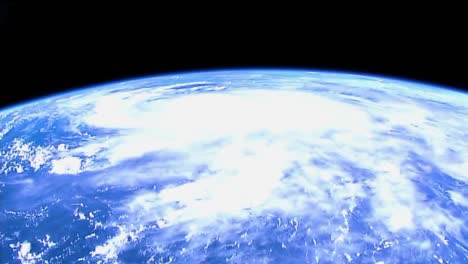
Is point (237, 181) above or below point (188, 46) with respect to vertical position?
below

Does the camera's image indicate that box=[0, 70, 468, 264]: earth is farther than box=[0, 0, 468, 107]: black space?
Yes

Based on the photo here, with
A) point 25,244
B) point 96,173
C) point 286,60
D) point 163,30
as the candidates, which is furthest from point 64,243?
point 286,60

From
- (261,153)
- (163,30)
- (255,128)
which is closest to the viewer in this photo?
(163,30)

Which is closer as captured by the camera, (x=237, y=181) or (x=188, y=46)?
(x=188, y=46)

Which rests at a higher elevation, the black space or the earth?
the black space

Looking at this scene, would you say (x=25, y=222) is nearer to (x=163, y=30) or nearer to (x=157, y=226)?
(x=157, y=226)
